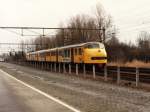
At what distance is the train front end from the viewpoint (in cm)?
3947

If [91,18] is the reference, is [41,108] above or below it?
below

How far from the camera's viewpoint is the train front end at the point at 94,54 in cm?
3947

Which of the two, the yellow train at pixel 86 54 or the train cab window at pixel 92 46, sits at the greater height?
the train cab window at pixel 92 46

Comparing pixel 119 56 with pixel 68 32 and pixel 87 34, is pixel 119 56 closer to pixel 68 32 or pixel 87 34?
pixel 87 34

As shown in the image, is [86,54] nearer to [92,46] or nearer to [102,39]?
[92,46]

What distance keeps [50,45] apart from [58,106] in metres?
99.7

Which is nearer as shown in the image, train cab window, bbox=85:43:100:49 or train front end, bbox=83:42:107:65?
train front end, bbox=83:42:107:65

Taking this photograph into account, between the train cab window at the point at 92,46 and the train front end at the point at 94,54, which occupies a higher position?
the train cab window at the point at 92,46

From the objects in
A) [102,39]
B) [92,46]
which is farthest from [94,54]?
[102,39]

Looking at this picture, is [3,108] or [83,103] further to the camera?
[83,103]

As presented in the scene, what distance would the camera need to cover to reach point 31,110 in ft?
39.8

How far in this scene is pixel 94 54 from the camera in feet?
130

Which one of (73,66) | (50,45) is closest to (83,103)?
(73,66)

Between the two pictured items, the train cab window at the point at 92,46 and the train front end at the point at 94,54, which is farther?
the train cab window at the point at 92,46
